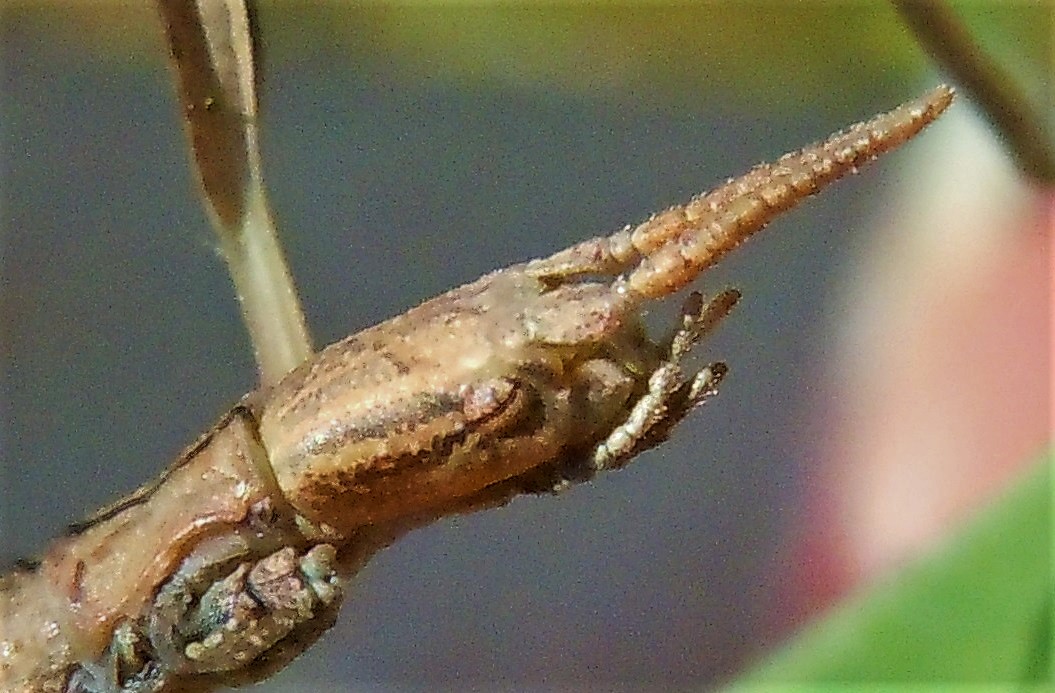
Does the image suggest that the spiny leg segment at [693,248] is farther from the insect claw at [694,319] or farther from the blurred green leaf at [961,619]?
the blurred green leaf at [961,619]

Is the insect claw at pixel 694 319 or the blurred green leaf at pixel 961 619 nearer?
the insect claw at pixel 694 319

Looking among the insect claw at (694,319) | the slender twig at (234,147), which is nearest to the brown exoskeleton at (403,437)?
the insect claw at (694,319)

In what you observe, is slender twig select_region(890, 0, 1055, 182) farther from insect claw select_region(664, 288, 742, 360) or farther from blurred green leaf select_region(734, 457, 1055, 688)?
insect claw select_region(664, 288, 742, 360)

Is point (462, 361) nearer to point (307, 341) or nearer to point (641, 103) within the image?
point (307, 341)

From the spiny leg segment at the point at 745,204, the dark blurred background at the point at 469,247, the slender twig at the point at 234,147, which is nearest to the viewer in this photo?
the spiny leg segment at the point at 745,204

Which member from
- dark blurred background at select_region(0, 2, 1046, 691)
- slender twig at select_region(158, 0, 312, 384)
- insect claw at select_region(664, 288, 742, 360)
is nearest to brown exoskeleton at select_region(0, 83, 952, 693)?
insect claw at select_region(664, 288, 742, 360)

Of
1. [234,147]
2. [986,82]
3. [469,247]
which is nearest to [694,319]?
[234,147]

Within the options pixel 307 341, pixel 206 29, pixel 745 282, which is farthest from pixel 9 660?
pixel 745 282

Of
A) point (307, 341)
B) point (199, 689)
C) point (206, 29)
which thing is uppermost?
point (206, 29)
